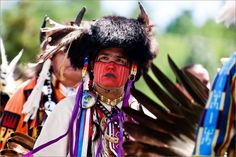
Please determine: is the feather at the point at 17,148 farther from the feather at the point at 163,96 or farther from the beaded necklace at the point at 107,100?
the feather at the point at 163,96

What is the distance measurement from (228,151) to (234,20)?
61 cm

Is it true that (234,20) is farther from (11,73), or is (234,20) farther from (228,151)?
(11,73)

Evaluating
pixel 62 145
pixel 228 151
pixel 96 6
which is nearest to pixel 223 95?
pixel 228 151

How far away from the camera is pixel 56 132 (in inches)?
178

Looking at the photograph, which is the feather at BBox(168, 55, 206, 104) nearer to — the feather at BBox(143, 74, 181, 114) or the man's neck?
→ the feather at BBox(143, 74, 181, 114)

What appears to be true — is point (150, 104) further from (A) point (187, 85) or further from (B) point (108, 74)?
(B) point (108, 74)

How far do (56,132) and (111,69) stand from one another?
473mm

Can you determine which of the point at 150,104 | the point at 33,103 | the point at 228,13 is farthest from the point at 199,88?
the point at 33,103

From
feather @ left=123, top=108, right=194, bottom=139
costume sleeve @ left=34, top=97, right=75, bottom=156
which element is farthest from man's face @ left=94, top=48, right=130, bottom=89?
feather @ left=123, top=108, right=194, bottom=139

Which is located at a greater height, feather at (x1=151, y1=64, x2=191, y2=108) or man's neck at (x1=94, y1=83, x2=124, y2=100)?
man's neck at (x1=94, y1=83, x2=124, y2=100)

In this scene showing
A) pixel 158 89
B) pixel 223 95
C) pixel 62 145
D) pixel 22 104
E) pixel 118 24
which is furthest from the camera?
pixel 22 104

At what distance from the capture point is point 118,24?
491 centimetres

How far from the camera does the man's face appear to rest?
481cm

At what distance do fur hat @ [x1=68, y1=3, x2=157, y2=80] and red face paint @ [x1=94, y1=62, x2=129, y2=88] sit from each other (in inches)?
3.9
